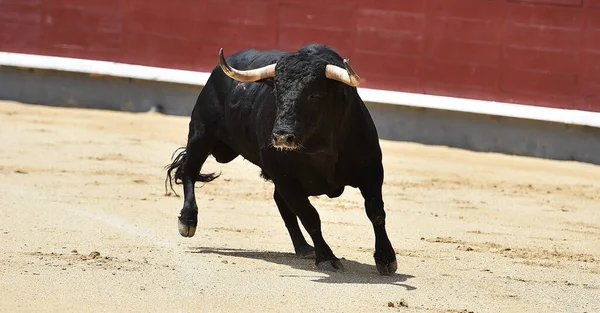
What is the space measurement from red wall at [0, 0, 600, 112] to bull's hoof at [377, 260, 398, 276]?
476cm

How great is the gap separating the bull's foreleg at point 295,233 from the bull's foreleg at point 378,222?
0.52m

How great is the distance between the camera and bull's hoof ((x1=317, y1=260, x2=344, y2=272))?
17.2 ft

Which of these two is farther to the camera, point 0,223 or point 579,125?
point 579,125

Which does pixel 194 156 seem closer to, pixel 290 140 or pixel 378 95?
pixel 290 140

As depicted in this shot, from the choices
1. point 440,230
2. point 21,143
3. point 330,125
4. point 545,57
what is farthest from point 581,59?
point 330,125

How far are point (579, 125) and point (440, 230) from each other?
3.17 metres

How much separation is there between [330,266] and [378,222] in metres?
0.27

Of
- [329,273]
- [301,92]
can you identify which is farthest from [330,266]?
[301,92]

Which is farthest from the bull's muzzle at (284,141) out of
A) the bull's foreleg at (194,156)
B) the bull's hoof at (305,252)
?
the bull's foreleg at (194,156)

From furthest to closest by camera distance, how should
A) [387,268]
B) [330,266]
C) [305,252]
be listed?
[305,252] < [330,266] < [387,268]

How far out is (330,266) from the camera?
5238mm

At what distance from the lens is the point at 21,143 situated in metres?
9.09

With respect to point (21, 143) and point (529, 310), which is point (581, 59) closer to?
point (21, 143)

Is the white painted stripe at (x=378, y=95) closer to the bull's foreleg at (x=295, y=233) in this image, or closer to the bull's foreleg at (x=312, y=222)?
the bull's foreleg at (x=295, y=233)
